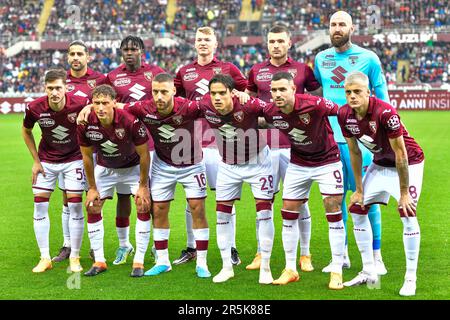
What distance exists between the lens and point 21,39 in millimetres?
43750

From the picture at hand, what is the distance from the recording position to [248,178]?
7805mm

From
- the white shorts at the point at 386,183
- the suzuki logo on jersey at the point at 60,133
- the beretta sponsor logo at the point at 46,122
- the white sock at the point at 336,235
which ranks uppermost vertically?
the beretta sponsor logo at the point at 46,122

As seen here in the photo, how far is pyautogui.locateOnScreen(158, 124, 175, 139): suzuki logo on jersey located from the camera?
786cm

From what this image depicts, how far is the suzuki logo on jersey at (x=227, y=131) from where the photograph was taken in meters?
7.65

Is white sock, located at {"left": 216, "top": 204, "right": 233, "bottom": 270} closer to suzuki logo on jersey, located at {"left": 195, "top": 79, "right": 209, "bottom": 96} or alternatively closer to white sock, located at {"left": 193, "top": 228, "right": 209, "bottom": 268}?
white sock, located at {"left": 193, "top": 228, "right": 209, "bottom": 268}

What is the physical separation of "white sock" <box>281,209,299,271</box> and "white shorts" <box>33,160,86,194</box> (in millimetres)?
2417

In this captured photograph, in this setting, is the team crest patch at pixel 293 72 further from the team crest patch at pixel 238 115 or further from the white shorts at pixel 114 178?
the white shorts at pixel 114 178

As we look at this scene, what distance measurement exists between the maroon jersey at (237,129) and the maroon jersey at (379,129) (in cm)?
96

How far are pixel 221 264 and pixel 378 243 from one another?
71.0 inches

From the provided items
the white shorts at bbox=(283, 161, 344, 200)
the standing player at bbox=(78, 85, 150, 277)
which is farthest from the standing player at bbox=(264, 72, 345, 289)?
the standing player at bbox=(78, 85, 150, 277)

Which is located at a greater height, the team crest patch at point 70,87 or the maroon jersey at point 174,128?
the team crest patch at point 70,87

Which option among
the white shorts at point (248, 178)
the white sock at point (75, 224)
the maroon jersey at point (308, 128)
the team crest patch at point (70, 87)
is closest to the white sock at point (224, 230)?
the white shorts at point (248, 178)

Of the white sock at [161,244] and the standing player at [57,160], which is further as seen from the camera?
the standing player at [57,160]

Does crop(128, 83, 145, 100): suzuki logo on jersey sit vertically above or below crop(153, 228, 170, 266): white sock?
above
